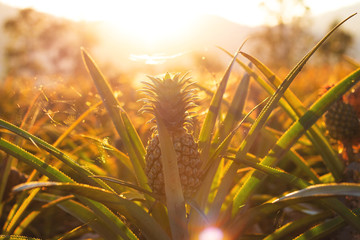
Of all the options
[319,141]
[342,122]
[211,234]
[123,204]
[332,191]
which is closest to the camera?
[332,191]

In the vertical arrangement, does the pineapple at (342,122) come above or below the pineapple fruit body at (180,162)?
above

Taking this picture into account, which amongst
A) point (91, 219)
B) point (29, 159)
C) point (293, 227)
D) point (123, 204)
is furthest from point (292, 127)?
point (29, 159)

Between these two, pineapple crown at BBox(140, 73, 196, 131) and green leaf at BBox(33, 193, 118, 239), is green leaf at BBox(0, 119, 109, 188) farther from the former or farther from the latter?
pineapple crown at BBox(140, 73, 196, 131)

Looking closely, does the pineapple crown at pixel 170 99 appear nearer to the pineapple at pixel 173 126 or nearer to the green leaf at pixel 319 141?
the pineapple at pixel 173 126

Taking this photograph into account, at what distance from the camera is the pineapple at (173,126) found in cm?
160

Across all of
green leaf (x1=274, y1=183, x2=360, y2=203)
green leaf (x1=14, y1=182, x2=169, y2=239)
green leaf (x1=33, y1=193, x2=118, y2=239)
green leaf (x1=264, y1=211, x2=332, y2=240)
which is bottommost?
green leaf (x1=274, y1=183, x2=360, y2=203)

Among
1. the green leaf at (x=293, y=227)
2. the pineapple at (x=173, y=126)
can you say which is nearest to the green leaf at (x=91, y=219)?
the pineapple at (x=173, y=126)

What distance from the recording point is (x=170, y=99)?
5.25 ft

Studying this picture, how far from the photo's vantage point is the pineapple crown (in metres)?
1.60

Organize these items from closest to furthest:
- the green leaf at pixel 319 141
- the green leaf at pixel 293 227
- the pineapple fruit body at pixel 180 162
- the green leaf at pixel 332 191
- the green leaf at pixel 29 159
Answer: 1. the green leaf at pixel 332 191
2. the green leaf at pixel 29 159
3. the pineapple fruit body at pixel 180 162
4. the green leaf at pixel 293 227
5. the green leaf at pixel 319 141

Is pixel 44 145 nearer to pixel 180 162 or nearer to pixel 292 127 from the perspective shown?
pixel 180 162

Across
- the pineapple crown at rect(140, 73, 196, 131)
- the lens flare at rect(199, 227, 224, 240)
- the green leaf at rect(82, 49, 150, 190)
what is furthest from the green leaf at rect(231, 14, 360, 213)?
the green leaf at rect(82, 49, 150, 190)

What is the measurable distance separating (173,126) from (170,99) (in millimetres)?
133

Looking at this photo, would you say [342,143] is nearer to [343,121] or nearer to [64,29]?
[343,121]
